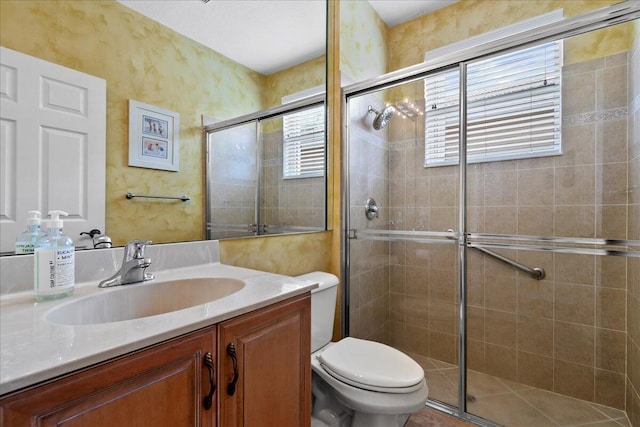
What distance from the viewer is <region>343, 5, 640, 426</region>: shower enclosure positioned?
1501mm

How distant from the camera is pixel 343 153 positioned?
1971mm

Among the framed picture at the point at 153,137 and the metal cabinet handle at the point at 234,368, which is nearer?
the metal cabinet handle at the point at 234,368

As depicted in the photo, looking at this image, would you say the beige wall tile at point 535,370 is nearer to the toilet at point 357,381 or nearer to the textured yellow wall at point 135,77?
the toilet at point 357,381

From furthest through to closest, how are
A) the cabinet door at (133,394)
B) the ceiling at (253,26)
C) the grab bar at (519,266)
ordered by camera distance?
the grab bar at (519,266), the ceiling at (253,26), the cabinet door at (133,394)

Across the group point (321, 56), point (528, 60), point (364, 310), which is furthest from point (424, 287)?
point (321, 56)

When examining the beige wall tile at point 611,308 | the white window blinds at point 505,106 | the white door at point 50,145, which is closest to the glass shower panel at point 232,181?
the white door at point 50,145

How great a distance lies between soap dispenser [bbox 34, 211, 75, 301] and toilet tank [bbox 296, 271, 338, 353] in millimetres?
914

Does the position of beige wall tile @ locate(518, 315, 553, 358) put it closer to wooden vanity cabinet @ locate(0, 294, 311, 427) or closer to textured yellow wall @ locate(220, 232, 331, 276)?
textured yellow wall @ locate(220, 232, 331, 276)

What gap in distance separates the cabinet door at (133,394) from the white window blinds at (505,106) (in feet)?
5.51

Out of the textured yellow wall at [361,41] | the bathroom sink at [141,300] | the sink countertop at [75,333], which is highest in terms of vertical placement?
the textured yellow wall at [361,41]

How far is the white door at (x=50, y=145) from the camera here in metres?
0.78

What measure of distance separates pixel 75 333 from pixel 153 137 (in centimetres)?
71

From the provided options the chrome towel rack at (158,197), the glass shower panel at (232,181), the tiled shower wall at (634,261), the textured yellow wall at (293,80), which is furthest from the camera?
the textured yellow wall at (293,80)

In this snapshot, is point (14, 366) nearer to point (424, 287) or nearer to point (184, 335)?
point (184, 335)
